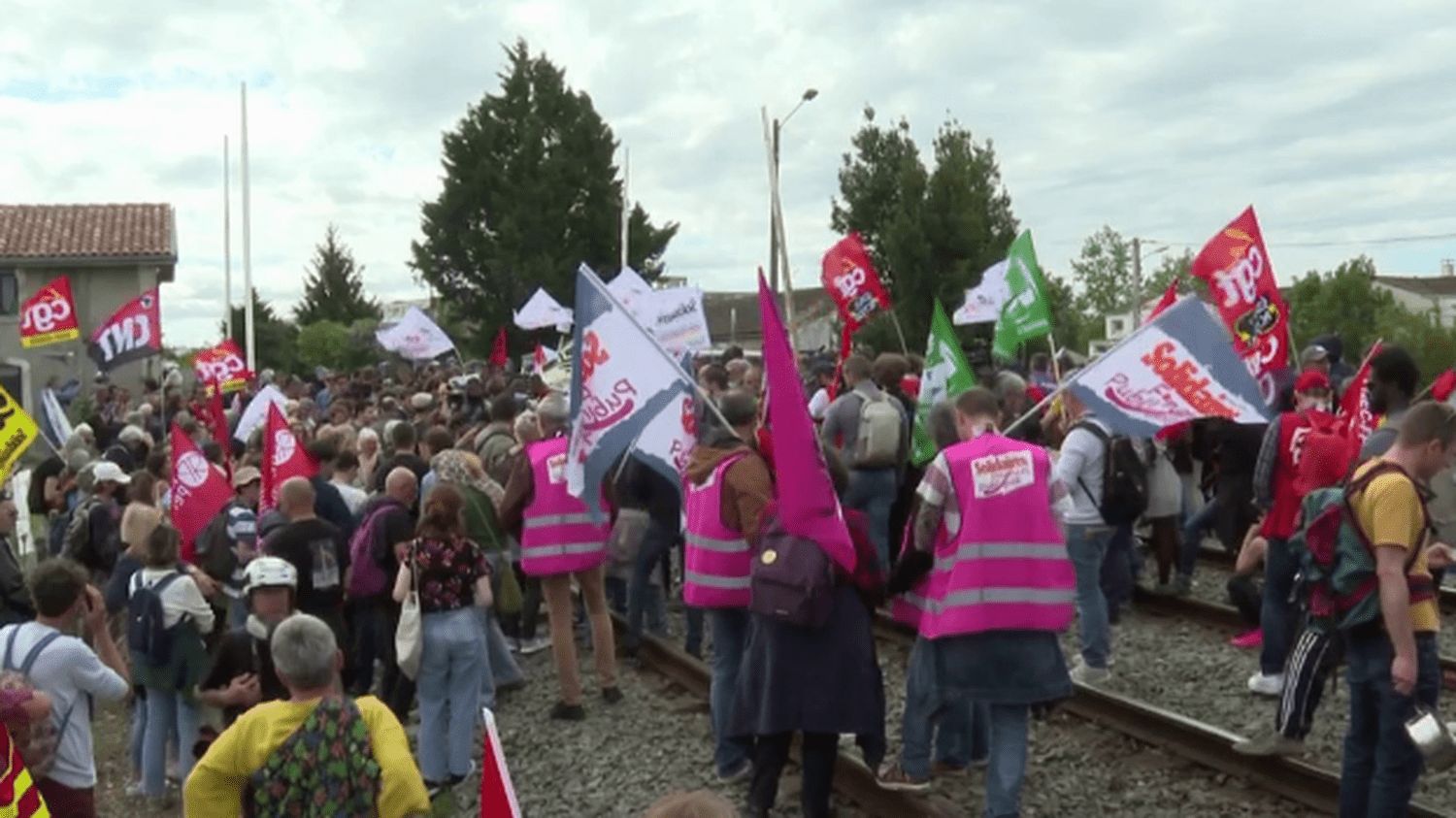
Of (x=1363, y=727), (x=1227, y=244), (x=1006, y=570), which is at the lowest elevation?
(x=1363, y=727)

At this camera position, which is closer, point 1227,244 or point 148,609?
point 148,609

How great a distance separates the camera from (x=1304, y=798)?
24.5 ft

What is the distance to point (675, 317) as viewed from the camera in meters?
15.2

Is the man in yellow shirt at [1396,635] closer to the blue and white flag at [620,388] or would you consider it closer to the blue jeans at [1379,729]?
the blue jeans at [1379,729]

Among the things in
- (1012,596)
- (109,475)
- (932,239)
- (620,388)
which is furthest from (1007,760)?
(932,239)

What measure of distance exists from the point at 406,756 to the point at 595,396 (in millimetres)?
3213

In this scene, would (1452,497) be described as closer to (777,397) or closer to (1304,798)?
(1304,798)

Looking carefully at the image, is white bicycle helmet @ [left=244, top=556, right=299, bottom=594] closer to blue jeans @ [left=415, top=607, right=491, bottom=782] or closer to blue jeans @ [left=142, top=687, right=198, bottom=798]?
blue jeans @ [left=415, top=607, right=491, bottom=782]

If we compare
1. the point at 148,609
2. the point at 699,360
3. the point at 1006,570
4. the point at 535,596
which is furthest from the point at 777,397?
the point at 699,360

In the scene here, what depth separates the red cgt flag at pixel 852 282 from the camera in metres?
18.8

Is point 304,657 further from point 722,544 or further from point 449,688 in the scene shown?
point 449,688

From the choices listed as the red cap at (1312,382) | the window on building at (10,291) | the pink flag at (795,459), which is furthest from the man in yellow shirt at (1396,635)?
the window on building at (10,291)

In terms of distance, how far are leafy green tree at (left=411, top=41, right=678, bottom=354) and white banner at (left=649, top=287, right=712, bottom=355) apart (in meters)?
42.6

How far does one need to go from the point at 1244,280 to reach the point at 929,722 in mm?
5769
